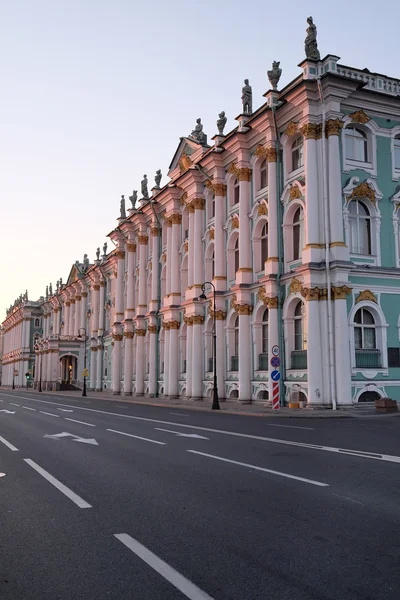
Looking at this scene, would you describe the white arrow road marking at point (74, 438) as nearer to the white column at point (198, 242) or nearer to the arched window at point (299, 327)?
the arched window at point (299, 327)

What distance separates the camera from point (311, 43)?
1188 inches

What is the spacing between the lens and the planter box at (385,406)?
26125 mm

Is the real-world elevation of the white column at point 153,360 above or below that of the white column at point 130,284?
below

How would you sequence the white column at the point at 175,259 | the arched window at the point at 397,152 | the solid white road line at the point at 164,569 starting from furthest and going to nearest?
the white column at the point at 175,259 < the arched window at the point at 397,152 < the solid white road line at the point at 164,569

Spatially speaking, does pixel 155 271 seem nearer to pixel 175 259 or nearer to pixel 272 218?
pixel 175 259

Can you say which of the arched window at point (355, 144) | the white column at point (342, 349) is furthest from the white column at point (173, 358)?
the arched window at point (355, 144)

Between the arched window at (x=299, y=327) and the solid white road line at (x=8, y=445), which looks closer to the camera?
the solid white road line at (x=8, y=445)

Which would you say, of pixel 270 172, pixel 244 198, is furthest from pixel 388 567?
pixel 244 198

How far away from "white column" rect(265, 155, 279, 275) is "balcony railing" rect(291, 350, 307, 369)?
15.0 feet

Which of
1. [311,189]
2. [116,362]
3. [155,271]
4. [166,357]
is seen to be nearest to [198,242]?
[166,357]

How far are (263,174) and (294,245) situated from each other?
221 inches

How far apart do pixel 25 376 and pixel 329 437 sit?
110813 mm

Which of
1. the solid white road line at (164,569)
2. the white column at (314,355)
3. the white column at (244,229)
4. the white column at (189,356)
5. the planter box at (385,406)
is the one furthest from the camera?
the white column at (189,356)

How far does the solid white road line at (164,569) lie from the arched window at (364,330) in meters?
24.8
